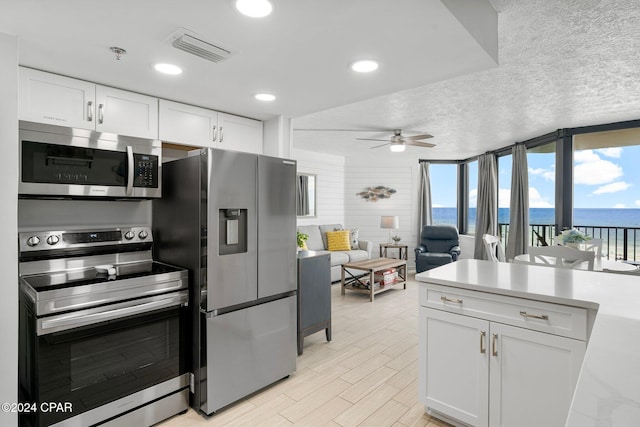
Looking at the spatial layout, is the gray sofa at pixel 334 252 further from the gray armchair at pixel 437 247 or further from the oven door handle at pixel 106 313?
the oven door handle at pixel 106 313

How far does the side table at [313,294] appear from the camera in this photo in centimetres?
327

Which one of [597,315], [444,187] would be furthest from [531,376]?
[444,187]

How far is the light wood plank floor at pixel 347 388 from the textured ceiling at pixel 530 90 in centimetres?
250

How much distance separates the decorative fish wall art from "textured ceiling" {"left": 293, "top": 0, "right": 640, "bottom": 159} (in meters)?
1.82

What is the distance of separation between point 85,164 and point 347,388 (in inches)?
94.4

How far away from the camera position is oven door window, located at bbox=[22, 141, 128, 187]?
6.45 ft

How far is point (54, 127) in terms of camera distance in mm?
2023

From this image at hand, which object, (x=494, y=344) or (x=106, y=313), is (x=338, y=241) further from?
(x=106, y=313)

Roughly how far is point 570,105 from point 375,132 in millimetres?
2329

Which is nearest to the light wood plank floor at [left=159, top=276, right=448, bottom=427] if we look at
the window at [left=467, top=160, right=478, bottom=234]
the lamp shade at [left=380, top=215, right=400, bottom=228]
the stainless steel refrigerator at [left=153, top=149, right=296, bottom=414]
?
the stainless steel refrigerator at [left=153, top=149, right=296, bottom=414]

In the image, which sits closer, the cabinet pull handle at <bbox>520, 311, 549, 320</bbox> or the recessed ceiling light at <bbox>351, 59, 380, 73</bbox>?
the cabinet pull handle at <bbox>520, 311, 549, 320</bbox>

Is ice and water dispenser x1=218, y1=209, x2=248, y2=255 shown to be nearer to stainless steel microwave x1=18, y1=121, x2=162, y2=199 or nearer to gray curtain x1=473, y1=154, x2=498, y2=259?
stainless steel microwave x1=18, y1=121, x2=162, y2=199

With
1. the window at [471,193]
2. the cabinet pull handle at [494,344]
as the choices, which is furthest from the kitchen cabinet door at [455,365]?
the window at [471,193]

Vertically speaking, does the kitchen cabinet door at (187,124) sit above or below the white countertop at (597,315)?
above
